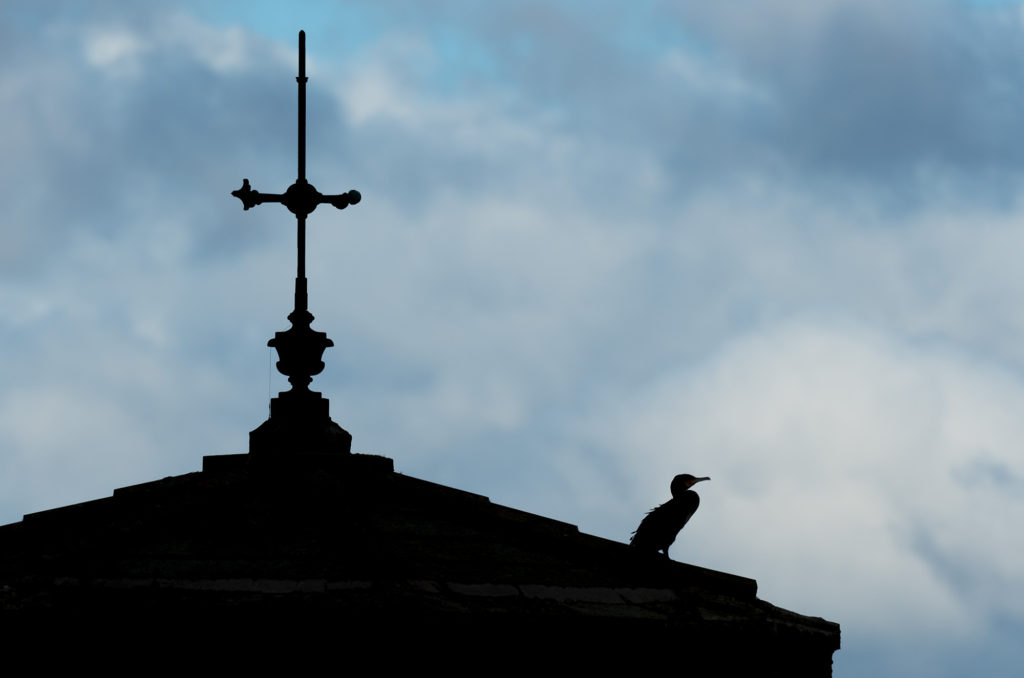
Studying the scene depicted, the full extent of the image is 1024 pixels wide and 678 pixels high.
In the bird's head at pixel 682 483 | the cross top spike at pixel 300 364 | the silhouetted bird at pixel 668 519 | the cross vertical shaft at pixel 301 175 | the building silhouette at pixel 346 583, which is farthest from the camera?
the cross vertical shaft at pixel 301 175

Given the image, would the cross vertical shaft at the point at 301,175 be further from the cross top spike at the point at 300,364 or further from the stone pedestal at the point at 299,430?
the stone pedestal at the point at 299,430

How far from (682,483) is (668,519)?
0.33 metres

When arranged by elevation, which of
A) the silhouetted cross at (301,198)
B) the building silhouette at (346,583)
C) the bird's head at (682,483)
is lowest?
the building silhouette at (346,583)

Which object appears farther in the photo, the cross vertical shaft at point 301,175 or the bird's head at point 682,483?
the cross vertical shaft at point 301,175

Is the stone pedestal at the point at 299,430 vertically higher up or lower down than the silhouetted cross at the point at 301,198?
lower down

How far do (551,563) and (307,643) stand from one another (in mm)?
2109

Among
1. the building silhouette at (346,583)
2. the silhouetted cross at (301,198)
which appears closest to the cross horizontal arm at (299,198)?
the silhouetted cross at (301,198)

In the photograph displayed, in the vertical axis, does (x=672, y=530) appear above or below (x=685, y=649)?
above

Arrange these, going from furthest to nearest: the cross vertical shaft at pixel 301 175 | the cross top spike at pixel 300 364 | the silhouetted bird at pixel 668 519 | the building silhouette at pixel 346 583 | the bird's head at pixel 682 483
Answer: the cross vertical shaft at pixel 301 175, the cross top spike at pixel 300 364, the bird's head at pixel 682 483, the silhouetted bird at pixel 668 519, the building silhouette at pixel 346 583

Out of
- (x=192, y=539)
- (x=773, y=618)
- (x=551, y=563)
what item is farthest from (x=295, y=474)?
(x=773, y=618)

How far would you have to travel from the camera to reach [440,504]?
1164cm

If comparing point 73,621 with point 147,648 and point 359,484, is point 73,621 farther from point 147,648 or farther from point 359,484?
point 359,484

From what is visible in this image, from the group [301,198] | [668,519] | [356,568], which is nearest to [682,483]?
[668,519]

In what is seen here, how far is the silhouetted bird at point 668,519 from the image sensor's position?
37.5ft
